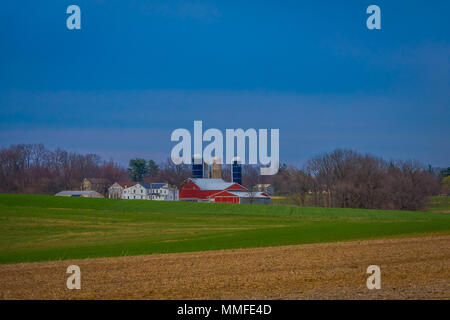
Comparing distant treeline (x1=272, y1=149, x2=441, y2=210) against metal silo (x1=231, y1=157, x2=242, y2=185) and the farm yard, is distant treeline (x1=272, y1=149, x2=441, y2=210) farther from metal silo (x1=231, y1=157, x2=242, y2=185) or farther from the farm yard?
the farm yard

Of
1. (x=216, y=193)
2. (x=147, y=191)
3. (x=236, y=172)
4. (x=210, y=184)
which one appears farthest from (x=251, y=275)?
(x=147, y=191)

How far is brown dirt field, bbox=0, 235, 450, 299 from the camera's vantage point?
1503cm

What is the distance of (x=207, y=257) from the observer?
24.4 meters

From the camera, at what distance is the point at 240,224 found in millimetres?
47438

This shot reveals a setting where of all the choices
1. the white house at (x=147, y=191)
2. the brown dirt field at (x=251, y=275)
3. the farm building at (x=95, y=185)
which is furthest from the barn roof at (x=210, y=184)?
the brown dirt field at (x=251, y=275)

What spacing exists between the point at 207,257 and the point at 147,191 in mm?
110639

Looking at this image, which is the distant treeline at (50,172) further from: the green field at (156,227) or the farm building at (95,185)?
the green field at (156,227)

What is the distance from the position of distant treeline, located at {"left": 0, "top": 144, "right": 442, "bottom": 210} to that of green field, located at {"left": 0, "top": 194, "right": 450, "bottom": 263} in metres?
22.5

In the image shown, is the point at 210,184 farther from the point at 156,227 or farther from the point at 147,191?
the point at 156,227

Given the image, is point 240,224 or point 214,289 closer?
point 214,289

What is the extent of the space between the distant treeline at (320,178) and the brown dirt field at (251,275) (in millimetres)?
58755

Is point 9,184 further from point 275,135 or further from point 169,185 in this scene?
point 275,135
